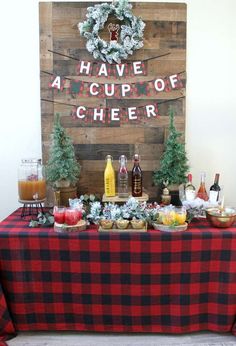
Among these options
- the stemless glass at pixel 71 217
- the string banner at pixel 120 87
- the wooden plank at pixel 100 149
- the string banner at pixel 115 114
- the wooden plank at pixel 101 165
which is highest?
the string banner at pixel 120 87

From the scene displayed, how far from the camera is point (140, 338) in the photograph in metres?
1.85

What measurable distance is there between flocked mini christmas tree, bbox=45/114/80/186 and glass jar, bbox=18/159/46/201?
0.08 m

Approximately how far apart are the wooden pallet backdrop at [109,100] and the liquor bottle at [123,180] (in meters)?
0.15

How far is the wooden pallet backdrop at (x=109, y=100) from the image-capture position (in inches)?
88.9

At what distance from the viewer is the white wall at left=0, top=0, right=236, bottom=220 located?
7.50ft

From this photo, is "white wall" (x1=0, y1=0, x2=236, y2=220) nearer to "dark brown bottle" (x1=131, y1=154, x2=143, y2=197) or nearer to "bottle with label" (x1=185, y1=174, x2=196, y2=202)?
"bottle with label" (x1=185, y1=174, x2=196, y2=202)

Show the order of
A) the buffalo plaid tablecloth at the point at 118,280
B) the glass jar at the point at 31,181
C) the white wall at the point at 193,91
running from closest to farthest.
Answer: the buffalo plaid tablecloth at the point at 118,280
the glass jar at the point at 31,181
the white wall at the point at 193,91

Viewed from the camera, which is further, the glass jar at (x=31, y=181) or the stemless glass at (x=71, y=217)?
the glass jar at (x=31, y=181)

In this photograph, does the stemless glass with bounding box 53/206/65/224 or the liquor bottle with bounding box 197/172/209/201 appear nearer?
the stemless glass with bounding box 53/206/65/224

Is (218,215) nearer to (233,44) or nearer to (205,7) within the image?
(233,44)

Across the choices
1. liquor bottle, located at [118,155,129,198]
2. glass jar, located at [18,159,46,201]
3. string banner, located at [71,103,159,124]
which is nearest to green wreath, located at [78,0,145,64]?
string banner, located at [71,103,159,124]

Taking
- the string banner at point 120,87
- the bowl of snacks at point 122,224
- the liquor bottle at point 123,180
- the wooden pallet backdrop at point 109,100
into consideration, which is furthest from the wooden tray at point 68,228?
the string banner at point 120,87

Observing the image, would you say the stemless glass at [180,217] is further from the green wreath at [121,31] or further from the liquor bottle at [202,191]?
the green wreath at [121,31]

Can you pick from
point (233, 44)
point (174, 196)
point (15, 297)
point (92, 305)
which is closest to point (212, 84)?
point (233, 44)
